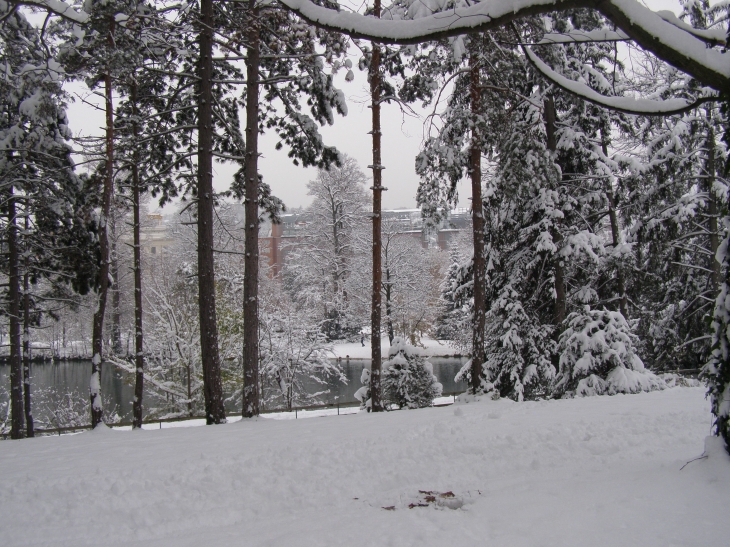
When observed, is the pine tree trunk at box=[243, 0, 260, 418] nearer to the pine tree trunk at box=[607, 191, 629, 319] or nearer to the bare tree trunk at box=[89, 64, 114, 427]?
the bare tree trunk at box=[89, 64, 114, 427]

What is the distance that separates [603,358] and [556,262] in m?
2.99

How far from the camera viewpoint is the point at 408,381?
12508 mm

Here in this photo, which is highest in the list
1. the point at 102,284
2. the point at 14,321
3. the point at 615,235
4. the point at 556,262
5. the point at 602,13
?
the point at 602,13

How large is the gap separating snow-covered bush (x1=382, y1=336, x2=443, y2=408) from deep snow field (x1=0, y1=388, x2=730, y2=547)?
4608 millimetres

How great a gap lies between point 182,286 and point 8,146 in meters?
12.2

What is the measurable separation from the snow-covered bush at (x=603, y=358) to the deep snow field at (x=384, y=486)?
12.8 feet

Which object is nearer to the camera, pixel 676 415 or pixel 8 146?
pixel 676 415

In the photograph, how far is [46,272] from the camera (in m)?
12.4

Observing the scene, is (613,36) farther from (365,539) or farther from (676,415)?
(676,415)

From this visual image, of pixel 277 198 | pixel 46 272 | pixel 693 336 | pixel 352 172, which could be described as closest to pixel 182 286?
pixel 46 272

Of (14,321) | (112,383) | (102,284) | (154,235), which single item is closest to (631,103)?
(102,284)

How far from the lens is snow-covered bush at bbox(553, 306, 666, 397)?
11.6m

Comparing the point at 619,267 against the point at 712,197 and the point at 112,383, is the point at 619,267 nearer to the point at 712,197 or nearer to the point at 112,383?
the point at 712,197

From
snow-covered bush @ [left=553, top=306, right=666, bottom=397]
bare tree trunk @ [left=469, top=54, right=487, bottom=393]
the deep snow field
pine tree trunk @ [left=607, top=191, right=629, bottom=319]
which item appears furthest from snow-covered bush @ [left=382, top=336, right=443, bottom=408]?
pine tree trunk @ [left=607, top=191, right=629, bottom=319]
